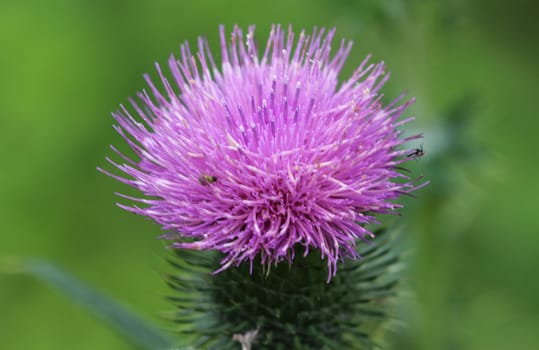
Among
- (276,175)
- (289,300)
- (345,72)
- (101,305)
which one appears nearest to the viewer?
(276,175)

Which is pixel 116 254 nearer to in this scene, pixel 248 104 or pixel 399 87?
pixel 399 87

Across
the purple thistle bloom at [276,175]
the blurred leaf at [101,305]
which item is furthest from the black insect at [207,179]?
the blurred leaf at [101,305]

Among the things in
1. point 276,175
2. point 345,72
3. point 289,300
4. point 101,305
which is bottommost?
point 289,300

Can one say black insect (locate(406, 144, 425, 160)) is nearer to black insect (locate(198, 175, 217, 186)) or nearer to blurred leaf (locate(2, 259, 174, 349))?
black insect (locate(198, 175, 217, 186))

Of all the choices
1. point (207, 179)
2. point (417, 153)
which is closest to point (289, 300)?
point (207, 179)

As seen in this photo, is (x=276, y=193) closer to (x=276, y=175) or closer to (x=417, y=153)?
(x=276, y=175)

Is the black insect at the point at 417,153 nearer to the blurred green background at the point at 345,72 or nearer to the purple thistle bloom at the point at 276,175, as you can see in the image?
the purple thistle bloom at the point at 276,175

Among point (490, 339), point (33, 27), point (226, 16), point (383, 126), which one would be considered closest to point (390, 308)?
point (383, 126)
